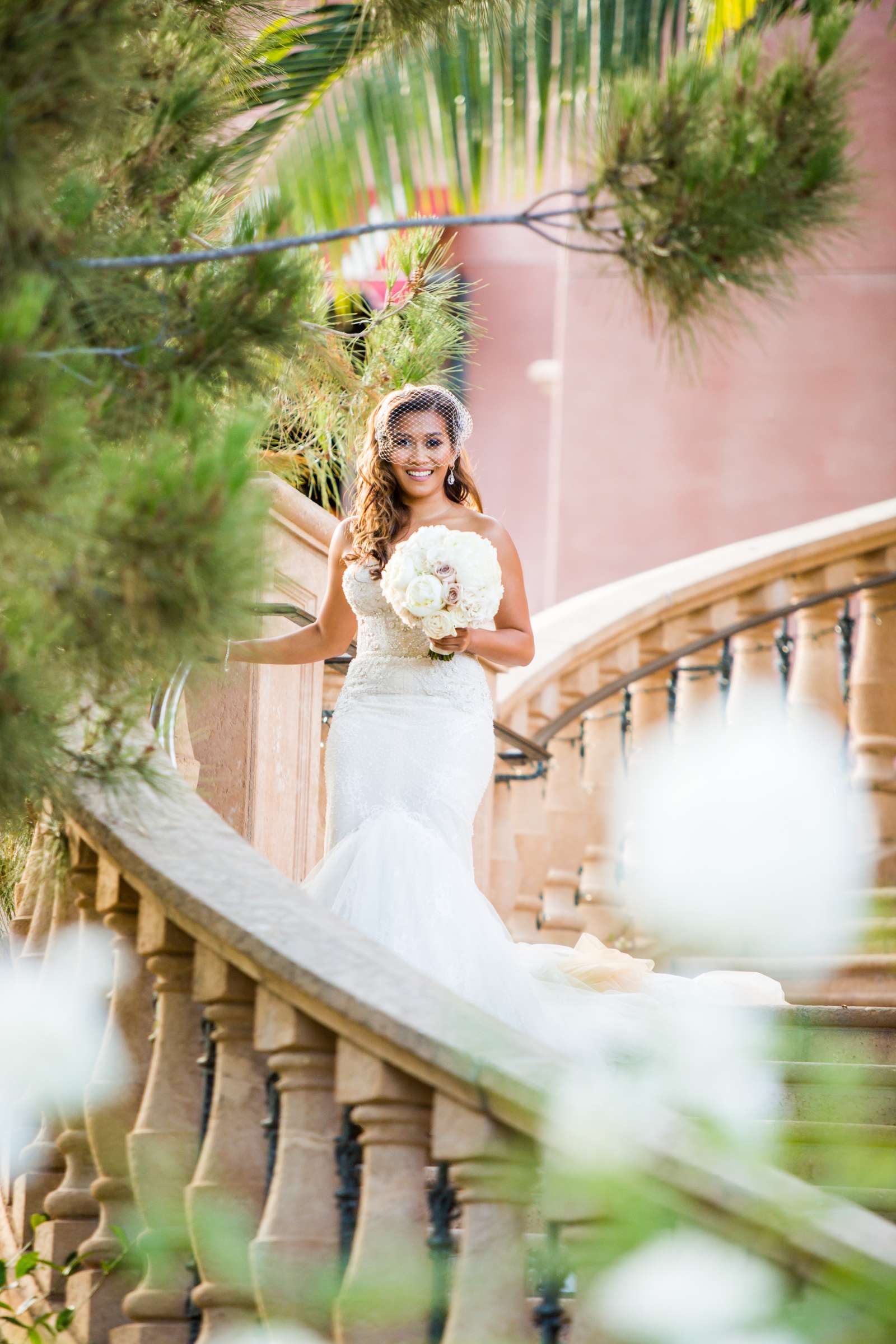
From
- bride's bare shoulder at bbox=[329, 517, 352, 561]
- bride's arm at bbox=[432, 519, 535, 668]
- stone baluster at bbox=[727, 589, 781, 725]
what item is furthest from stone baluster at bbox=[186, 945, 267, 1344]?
stone baluster at bbox=[727, 589, 781, 725]

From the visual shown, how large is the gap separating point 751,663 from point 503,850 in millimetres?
1292

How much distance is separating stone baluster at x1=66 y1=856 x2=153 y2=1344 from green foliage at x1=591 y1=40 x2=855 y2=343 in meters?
1.29

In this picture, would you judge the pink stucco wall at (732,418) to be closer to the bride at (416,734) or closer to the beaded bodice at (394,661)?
the bride at (416,734)

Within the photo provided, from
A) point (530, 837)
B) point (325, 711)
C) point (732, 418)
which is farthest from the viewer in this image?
point (732, 418)

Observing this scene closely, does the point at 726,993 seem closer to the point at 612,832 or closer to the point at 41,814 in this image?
the point at 612,832

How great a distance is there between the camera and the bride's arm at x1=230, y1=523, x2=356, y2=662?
3.89 m

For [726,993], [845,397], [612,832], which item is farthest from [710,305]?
[845,397]

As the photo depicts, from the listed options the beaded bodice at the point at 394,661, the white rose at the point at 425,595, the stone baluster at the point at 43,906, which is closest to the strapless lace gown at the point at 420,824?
the beaded bodice at the point at 394,661

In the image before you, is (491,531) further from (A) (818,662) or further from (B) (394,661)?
(A) (818,662)

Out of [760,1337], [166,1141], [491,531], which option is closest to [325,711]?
[491,531]

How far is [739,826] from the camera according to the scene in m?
6.05

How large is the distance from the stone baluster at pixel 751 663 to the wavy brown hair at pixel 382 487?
215 centimetres

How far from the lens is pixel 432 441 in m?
4.03

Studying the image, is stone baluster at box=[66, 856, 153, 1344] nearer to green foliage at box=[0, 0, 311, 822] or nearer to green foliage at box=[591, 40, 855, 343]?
green foliage at box=[0, 0, 311, 822]
